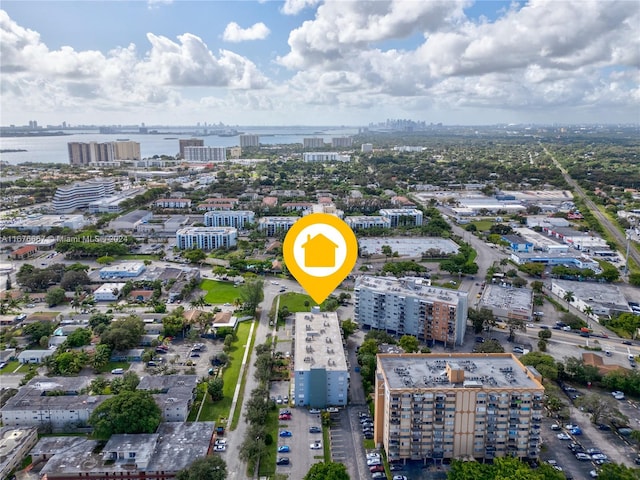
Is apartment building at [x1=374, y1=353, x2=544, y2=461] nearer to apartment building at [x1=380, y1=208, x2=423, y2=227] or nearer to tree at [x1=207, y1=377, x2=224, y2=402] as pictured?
tree at [x1=207, y1=377, x2=224, y2=402]

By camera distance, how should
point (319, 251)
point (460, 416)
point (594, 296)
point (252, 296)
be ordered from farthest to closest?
point (594, 296)
point (252, 296)
point (460, 416)
point (319, 251)

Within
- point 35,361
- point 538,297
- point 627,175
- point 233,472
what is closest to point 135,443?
point 233,472

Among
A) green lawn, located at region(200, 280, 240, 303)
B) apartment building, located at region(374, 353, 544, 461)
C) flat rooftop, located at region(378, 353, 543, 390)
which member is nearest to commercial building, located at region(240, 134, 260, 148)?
green lawn, located at region(200, 280, 240, 303)

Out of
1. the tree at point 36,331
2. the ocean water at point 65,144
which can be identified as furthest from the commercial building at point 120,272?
the ocean water at point 65,144

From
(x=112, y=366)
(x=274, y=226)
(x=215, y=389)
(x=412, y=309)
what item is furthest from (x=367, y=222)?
(x=215, y=389)

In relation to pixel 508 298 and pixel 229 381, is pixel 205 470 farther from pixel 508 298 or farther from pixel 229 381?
pixel 508 298

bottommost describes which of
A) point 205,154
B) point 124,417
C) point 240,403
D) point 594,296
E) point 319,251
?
point 240,403

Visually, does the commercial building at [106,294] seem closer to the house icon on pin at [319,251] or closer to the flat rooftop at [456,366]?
the flat rooftop at [456,366]
